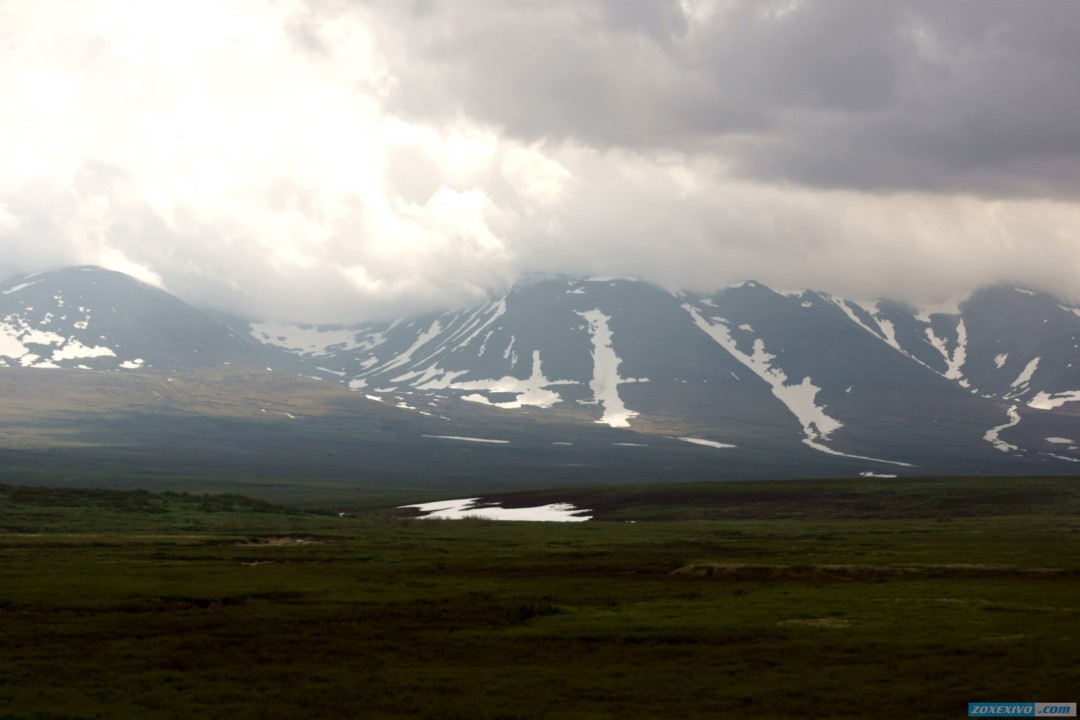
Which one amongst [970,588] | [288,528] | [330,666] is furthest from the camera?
[288,528]

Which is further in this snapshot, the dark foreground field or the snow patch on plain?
the snow patch on plain

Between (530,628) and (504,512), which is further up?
(504,512)

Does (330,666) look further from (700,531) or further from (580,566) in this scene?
(700,531)

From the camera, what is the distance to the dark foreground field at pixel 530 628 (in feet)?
104

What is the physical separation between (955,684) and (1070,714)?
4515mm

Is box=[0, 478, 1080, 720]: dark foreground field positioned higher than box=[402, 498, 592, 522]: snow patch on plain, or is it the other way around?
box=[402, 498, 592, 522]: snow patch on plain

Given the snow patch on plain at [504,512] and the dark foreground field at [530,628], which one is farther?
the snow patch on plain at [504,512]

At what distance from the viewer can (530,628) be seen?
4300 centimetres

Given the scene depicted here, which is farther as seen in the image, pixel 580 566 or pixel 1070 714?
pixel 580 566

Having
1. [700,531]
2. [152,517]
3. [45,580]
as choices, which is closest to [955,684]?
[45,580]

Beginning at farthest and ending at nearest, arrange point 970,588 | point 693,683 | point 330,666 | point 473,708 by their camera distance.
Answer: point 970,588 → point 330,666 → point 693,683 → point 473,708

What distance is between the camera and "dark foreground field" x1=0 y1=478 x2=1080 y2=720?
104 ft

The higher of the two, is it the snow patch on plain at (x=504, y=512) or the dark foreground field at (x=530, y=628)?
the snow patch on plain at (x=504, y=512)

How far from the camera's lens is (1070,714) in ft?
92.0
